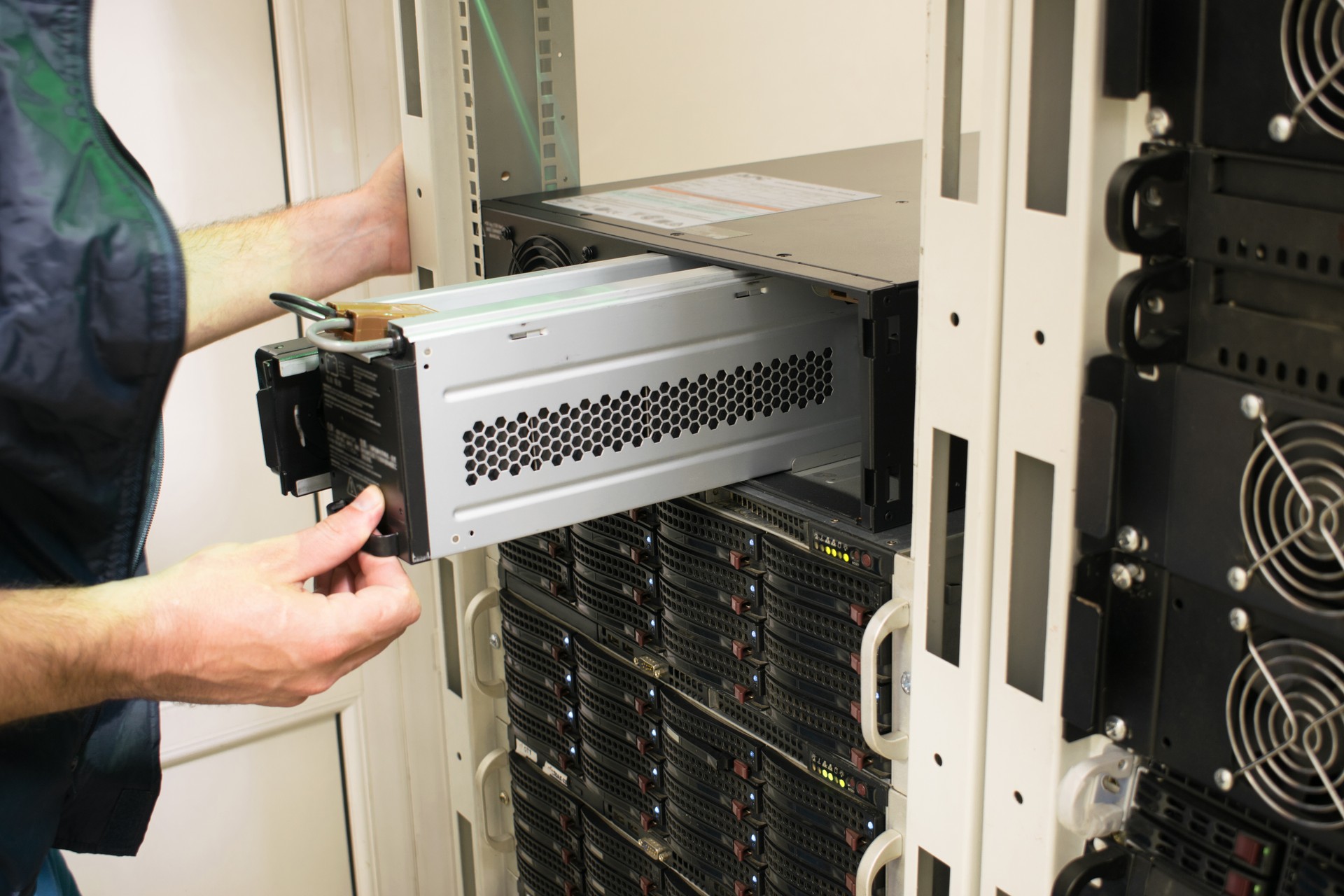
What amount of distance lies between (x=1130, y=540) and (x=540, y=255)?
0.92 m

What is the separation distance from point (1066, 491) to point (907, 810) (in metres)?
0.41

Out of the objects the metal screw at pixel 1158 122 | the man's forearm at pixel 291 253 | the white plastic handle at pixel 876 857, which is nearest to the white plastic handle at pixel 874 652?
the white plastic handle at pixel 876 857

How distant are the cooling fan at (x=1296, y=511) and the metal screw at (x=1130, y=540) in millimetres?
81

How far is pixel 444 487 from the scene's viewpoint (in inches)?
45.4

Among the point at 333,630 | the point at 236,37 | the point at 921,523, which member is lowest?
the point at 333,630

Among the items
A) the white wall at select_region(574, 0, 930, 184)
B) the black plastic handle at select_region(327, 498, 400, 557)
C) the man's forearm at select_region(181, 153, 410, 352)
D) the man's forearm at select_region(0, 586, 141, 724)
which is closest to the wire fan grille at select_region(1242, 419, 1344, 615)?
the black plastic handle at select_region(327, 498, 400, 557)

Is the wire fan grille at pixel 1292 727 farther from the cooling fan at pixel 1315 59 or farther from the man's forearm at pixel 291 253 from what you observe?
the man's forearm at pixel 291 253

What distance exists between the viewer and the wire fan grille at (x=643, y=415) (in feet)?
3.88

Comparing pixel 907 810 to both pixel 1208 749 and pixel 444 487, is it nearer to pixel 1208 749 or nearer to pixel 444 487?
pixel 1208 749

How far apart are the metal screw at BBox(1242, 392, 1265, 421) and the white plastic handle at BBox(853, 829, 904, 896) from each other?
0.62 meters

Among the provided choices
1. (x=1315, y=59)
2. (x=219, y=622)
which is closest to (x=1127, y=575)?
(x=1315, y=59)

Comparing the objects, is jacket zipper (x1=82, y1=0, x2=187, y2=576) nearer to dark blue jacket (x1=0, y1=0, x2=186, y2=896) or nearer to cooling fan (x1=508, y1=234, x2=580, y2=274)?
dark blue jacket (x1=0, y1=0, x2=186, y2=896)

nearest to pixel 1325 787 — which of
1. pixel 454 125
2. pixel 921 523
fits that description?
pixel 921 523

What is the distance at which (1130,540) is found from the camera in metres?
0.94
